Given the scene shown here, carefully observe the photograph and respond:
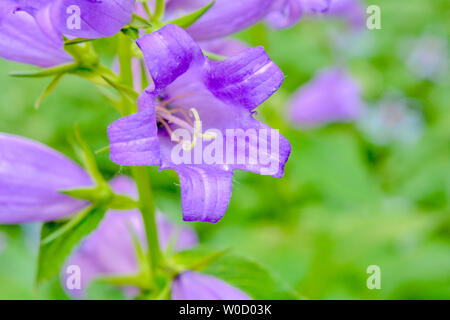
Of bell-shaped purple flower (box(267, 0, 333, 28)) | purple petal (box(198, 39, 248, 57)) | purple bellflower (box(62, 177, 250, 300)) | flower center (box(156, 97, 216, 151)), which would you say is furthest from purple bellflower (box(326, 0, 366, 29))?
flower center (box(156, 97, 216, 151))

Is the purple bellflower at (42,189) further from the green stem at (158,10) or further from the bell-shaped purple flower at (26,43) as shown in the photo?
the green stem at (158,10)

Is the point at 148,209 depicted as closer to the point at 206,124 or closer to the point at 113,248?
the point at 206,124

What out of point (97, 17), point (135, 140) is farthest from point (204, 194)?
point (97, 17)

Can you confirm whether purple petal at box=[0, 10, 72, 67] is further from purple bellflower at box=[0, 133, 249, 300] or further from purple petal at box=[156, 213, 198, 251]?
purple petal at box=[156, 213, 198, 251]

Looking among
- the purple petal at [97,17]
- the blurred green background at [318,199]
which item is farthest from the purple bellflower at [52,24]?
the blurred green background at [318,199]

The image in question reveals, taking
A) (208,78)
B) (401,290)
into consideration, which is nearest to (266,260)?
(401,290)
